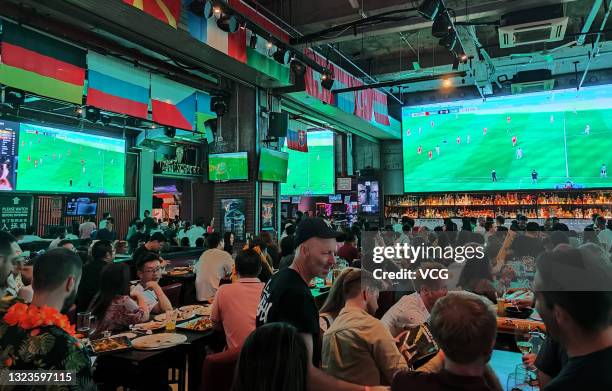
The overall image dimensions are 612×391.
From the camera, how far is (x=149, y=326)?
12.1 feet

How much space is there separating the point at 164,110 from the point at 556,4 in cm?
706

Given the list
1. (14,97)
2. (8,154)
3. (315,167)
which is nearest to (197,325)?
(14,97)

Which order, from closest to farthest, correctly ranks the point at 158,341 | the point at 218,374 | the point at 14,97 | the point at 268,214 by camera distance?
the point at 218,374 < the point at 158,341 < the point at 14,97 < the point at 268,214

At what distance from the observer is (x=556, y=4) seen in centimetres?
635

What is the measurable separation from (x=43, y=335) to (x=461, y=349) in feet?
6.24

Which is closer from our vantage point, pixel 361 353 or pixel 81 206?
pixel 361 353

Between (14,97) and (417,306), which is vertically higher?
(14,97)

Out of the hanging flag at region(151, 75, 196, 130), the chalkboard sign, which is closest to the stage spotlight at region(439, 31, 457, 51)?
the hanging flag at region(151, 75, 196, 130)

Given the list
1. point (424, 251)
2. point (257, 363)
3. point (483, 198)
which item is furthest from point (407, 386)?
point (483, 198)

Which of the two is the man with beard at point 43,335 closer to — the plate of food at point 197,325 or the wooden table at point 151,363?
the wooden table at point 151,363

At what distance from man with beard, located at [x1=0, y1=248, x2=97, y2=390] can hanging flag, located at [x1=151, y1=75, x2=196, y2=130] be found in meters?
5.67

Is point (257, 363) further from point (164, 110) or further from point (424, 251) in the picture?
point (164, 110)

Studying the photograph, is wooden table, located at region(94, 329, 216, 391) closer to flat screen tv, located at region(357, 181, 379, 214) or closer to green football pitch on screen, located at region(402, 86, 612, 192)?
green football pitch on screen, located at region(402, 86, 612, 192)

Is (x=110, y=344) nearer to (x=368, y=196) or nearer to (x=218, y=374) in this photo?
(x=218, y=374)
